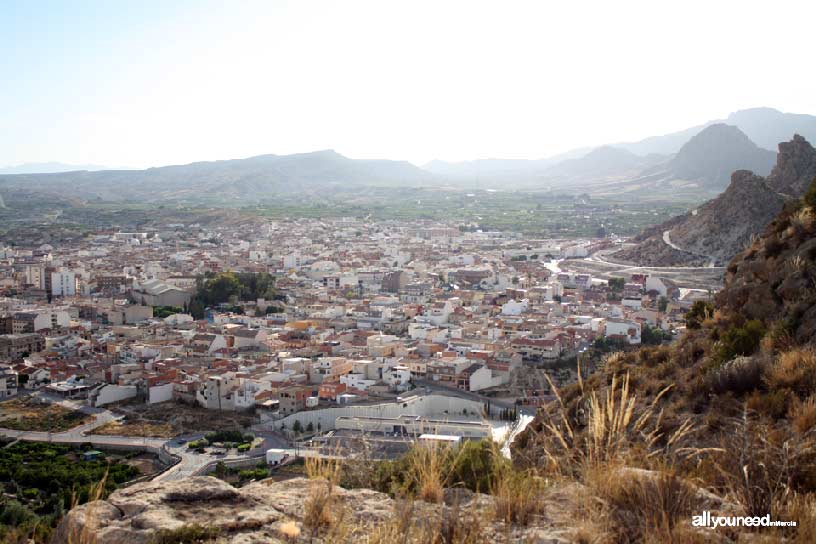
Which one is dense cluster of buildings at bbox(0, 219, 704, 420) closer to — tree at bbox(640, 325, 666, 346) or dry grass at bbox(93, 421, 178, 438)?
tree at bbox(640, 325, 666, 346)

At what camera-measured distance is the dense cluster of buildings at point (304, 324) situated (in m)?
18.1

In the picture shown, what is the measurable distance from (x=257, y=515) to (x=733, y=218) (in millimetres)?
39646

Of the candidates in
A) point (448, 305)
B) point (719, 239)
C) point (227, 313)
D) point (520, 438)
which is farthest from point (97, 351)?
point (719, 239)

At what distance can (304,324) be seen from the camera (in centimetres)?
2425

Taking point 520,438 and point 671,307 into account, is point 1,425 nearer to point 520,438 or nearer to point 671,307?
point 520,438

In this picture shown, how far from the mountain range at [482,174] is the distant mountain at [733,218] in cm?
4460

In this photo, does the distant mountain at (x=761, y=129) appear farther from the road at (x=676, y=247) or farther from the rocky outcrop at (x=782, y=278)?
the rocky outcrop at (x=782, y=278)

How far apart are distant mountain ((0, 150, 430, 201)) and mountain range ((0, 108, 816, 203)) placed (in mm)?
166

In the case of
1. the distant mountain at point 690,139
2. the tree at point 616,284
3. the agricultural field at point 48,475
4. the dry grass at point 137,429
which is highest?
the distant mountain at point 690,139

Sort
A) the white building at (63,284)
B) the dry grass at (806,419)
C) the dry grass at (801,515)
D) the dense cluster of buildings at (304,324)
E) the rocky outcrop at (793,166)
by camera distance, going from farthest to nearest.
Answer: the rocky outcrop at (793,166), the white building at (63,284), the dense cluster of buildings at (304,324), the dry grass at (806,419), the dry grass at (801,515)

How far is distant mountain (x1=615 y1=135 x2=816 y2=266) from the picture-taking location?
3728 centimetres

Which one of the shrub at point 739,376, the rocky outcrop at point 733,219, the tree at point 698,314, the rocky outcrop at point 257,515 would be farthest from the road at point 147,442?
the rocky outcrop at point 733,219

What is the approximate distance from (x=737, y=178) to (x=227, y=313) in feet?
89.4

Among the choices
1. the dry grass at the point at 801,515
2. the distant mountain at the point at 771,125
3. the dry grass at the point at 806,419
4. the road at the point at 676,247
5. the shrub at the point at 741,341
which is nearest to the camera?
the dry grass at the point at 801,515
